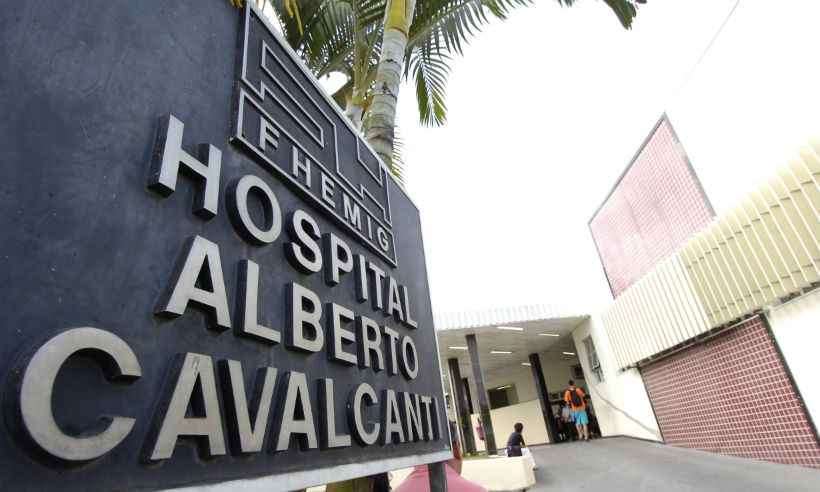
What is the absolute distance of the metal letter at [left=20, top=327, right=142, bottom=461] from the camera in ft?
1.63

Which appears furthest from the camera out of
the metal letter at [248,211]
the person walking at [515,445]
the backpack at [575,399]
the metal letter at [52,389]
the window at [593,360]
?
the window at [593,360]

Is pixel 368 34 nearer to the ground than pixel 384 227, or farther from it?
farther from it

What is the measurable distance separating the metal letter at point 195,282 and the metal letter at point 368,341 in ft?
1.67

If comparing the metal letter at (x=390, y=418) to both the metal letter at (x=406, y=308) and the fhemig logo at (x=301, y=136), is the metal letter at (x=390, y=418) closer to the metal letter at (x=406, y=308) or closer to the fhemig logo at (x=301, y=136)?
the metal letter at (x=406, y=308)

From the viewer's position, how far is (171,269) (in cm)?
76

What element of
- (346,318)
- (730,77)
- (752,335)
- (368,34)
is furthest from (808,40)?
(346,318)

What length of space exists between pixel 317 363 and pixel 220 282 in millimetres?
353

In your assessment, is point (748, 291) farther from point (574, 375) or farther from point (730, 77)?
point (574, 375)

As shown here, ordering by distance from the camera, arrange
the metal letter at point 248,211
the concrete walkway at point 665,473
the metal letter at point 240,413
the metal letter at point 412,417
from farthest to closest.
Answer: the concrete walkway at point 665,473 < the metal letter at point 412,417 < the metal letter at point 248,211 < the metal letter at point 240,413

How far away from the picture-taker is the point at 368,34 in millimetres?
3750

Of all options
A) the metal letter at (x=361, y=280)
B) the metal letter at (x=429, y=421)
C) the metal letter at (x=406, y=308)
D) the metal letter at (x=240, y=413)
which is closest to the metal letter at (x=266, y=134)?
the metal letter at (x=361, y=280)

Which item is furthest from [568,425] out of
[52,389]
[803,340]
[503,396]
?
[52,389]

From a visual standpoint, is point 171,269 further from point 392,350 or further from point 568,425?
point 568,425

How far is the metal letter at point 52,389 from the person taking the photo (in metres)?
0.50
